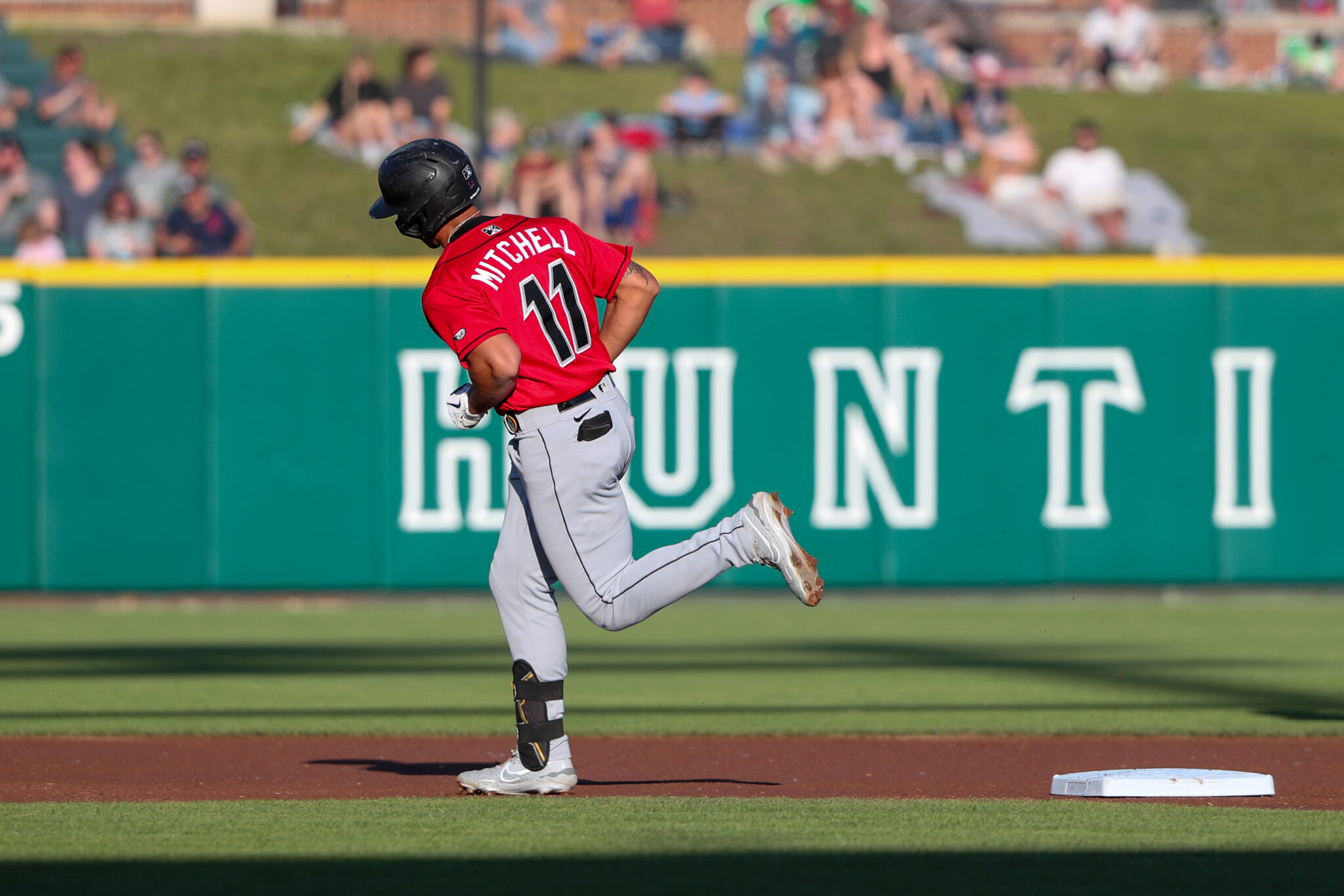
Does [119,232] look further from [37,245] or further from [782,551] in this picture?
[782,551]

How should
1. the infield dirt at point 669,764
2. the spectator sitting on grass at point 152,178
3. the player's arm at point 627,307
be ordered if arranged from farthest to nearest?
the spectator sitting on grass at point 152,178 → the infield dirt at point 669,764 → the player's arm at point 627,307

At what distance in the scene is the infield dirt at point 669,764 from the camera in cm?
629

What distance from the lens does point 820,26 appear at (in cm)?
2031

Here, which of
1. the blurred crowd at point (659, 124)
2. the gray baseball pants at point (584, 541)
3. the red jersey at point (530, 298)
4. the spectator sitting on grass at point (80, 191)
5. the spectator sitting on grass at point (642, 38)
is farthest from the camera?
the spectator sitting on grass at point (642, 38)

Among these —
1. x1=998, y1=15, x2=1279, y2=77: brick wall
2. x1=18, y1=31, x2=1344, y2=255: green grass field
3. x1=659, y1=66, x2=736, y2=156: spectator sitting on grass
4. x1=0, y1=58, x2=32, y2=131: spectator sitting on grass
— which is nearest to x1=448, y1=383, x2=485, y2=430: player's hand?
x1=18, y1=31, x2=1344, y2=255: green grass field

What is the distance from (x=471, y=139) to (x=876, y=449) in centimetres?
659

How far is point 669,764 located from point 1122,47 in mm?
17378

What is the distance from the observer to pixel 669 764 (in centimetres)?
714

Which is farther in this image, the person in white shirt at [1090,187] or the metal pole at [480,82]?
the person in white shirt at [1090,187]

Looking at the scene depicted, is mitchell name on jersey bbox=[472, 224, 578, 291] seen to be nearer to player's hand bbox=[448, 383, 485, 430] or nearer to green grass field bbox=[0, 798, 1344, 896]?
player's hand bbox=[448, 383, 485, 430]

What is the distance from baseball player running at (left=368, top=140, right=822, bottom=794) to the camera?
5812 millimetres

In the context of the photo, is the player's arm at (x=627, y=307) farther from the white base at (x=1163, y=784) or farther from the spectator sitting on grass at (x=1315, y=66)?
the spectator sitting on grass at (x=1315, y=66)

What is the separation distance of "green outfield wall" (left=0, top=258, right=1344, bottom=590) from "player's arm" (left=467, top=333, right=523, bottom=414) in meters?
7.95

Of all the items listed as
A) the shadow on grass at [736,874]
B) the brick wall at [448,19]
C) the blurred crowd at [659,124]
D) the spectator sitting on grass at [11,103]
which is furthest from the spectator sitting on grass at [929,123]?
the shadow on grass at [736,874]
